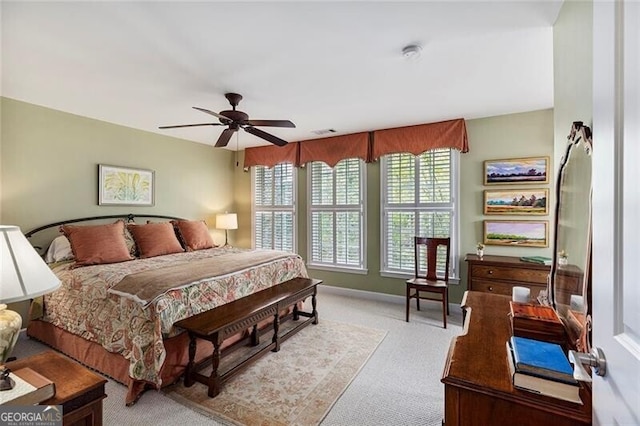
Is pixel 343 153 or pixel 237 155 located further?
pixel 237 155

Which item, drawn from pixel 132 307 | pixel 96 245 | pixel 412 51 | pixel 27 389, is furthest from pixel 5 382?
pixel 412 51

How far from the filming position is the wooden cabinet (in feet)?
10.4

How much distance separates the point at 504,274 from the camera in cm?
331

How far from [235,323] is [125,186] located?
3.00 metres

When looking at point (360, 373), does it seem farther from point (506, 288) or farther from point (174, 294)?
point (506, 288)

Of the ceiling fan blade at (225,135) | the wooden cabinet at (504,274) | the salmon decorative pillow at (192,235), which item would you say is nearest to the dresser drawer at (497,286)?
the wooden cabinet at (504,274)

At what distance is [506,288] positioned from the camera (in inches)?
130

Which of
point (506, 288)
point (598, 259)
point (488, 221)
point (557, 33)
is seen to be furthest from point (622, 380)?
point (488, 221)

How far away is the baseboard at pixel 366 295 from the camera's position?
4368mm

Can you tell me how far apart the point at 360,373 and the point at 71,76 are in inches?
142

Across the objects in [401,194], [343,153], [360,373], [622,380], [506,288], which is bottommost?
[360,373]

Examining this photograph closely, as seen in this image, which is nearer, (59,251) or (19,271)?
(19,271)

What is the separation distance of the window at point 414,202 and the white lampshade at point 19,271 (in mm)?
3873

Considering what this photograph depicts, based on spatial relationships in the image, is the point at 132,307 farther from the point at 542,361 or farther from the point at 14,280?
the point at 542,361
